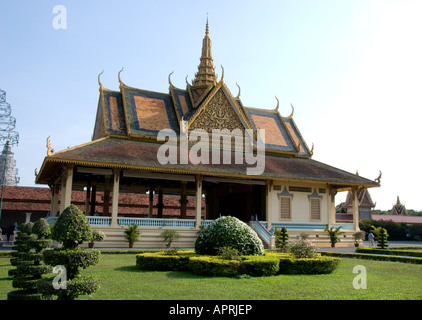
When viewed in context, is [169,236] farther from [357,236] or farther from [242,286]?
[357,236]

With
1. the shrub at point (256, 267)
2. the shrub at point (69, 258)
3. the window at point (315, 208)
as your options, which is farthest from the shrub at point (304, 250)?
the window at point (315, 208)

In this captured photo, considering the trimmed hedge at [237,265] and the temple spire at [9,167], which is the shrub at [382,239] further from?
the temple spire at [9,167]

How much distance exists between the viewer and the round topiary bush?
11430 mm

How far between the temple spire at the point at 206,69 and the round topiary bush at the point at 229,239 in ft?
56.9

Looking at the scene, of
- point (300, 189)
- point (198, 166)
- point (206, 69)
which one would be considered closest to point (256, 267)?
point (198, 166)

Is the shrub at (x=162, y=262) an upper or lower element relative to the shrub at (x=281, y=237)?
lower

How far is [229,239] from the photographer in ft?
37.5

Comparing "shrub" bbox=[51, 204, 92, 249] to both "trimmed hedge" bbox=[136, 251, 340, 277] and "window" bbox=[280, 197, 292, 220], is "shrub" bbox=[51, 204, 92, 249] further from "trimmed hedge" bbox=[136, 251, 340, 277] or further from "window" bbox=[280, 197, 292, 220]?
"window" bbox=[280, 197, 292, 220]

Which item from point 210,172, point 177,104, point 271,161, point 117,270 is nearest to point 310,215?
point 271,161

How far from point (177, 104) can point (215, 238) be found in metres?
15.2

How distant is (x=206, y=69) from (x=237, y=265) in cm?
2085

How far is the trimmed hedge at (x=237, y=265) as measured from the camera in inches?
392

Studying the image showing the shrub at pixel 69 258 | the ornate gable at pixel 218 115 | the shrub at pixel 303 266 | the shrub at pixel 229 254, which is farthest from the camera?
the ornate gable at pixel 218 115
